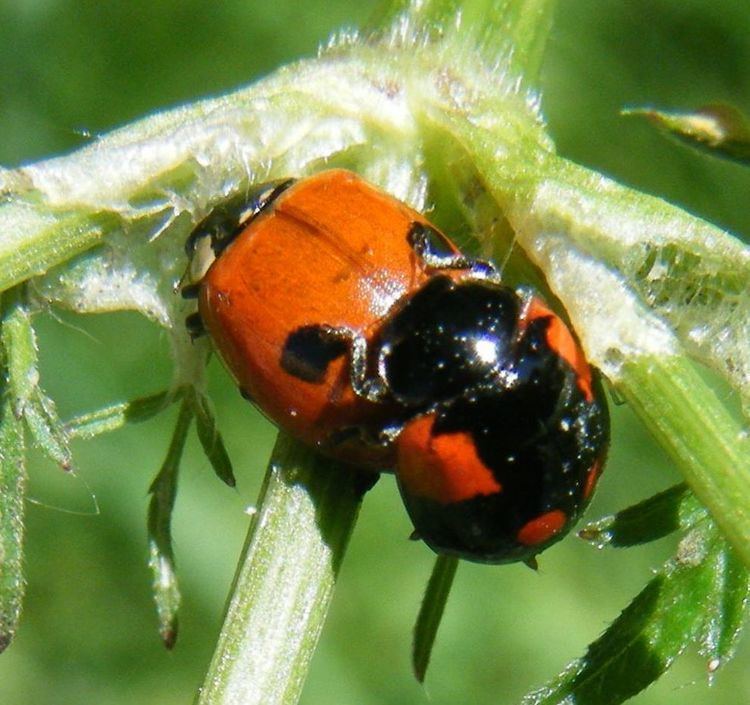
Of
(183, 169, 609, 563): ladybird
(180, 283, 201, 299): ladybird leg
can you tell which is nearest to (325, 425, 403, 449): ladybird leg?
(183, 169, 609, 563): ladybird

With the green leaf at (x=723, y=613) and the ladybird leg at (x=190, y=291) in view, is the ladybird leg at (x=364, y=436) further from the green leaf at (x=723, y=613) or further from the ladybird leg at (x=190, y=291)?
the green leaf at (x=723, y=613)

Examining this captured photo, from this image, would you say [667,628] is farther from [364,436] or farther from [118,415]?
[118,415]

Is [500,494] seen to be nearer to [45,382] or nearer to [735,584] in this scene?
[735,584]

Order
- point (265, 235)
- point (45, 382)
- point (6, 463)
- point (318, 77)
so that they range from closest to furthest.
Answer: point (6, 463) → point (318, 77) → point (265, 235) → point (45, 382)

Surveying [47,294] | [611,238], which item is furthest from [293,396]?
[611,238]

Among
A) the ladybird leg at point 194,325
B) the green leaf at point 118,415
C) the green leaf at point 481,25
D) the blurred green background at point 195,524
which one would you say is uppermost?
the green leaf at point 481,25

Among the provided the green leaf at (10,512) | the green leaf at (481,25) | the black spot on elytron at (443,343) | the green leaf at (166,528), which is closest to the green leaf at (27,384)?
the green leaf at (10,512)

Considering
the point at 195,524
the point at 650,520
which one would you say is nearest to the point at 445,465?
the point at 650,520
